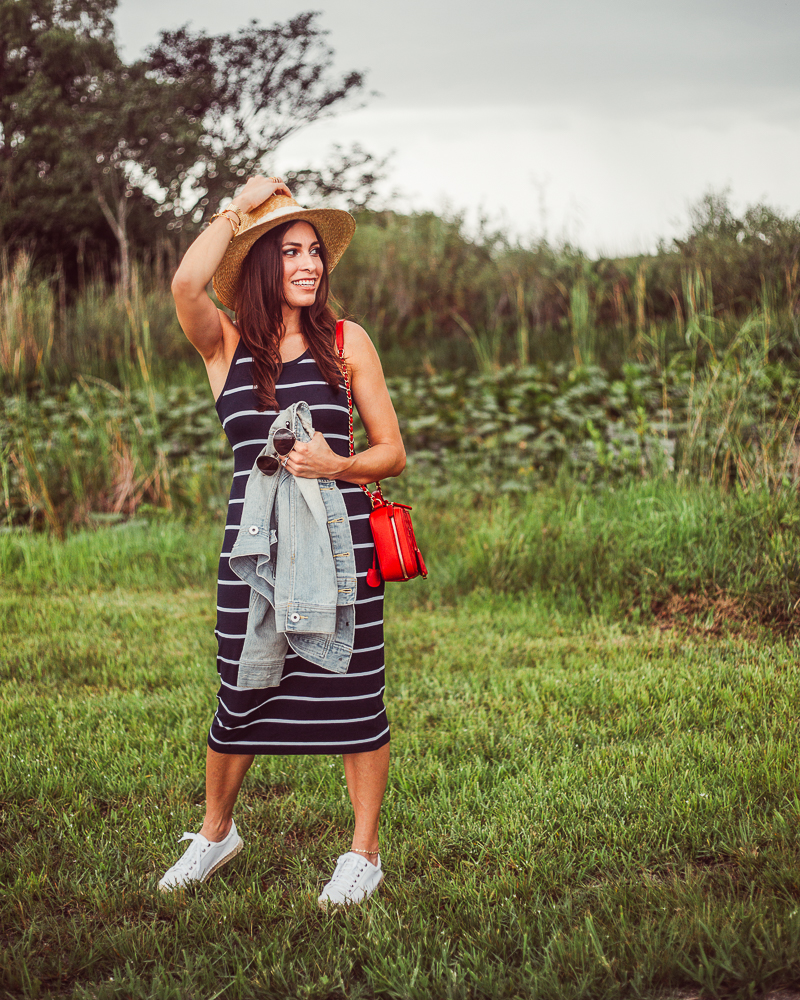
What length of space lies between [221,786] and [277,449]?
99cm

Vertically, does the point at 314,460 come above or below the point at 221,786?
above

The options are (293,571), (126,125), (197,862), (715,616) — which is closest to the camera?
(293,571)

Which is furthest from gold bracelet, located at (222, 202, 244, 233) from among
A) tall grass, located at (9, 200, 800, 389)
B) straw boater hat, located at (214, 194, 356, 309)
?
tall grass, located at (9, 200, 800, 389)

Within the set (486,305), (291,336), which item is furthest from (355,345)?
(486,305)

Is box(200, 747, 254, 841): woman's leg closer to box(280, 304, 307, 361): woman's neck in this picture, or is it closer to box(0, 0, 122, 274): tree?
box(280, 304, 307, 361): woman's neck

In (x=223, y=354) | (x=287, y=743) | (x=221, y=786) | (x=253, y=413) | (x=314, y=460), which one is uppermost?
(x=223, y=354)

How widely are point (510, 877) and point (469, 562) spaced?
2968 mm

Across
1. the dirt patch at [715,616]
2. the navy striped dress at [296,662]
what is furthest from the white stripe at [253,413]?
the dirt patch at [715,616]

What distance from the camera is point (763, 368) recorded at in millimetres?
6164

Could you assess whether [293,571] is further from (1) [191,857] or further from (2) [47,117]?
(2) [47,117]

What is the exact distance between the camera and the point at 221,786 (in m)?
2.49

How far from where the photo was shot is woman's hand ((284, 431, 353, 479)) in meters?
2.29

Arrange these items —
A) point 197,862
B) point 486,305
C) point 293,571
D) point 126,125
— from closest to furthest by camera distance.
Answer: point 293,571 → point 197,862 → point 486,305 → point 126,125

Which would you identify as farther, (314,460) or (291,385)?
(291,385)
